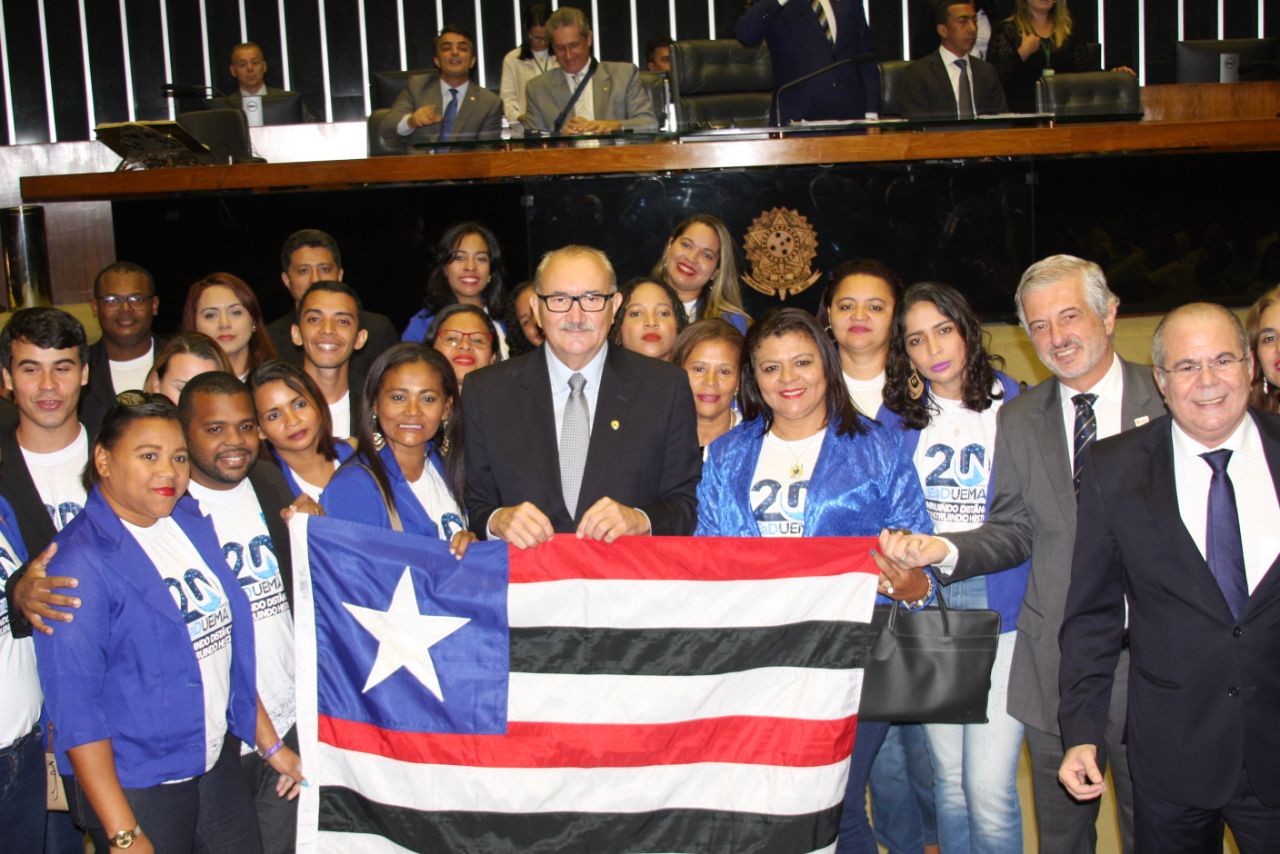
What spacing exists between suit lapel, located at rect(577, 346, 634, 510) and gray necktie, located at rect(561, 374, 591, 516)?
0.10 feet

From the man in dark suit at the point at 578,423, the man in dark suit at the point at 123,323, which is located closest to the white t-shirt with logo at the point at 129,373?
the man in dark suit at the point at 123,323

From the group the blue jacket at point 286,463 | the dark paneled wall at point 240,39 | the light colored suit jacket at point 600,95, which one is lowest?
the blue jacket at point 286,463

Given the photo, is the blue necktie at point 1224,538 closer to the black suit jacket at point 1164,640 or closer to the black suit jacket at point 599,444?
the black suit jacket at point 1164,640

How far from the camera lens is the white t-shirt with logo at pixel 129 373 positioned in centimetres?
446

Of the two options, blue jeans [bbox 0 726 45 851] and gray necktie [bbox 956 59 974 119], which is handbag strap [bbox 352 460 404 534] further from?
gray necktie [bbox 956 59 974 119]

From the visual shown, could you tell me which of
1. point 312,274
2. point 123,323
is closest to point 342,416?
point 123,323

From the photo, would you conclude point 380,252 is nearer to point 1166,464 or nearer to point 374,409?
point 374,409

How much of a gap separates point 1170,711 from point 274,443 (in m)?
2.42

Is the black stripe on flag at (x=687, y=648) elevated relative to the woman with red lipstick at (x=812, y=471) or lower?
lower

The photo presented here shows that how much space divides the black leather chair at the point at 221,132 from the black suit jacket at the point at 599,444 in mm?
4620

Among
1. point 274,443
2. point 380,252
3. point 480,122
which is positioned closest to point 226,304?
point 274,443

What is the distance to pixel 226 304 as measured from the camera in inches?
169

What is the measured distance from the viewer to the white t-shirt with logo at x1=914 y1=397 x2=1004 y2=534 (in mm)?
3301

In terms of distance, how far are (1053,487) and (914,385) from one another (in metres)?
0.53
